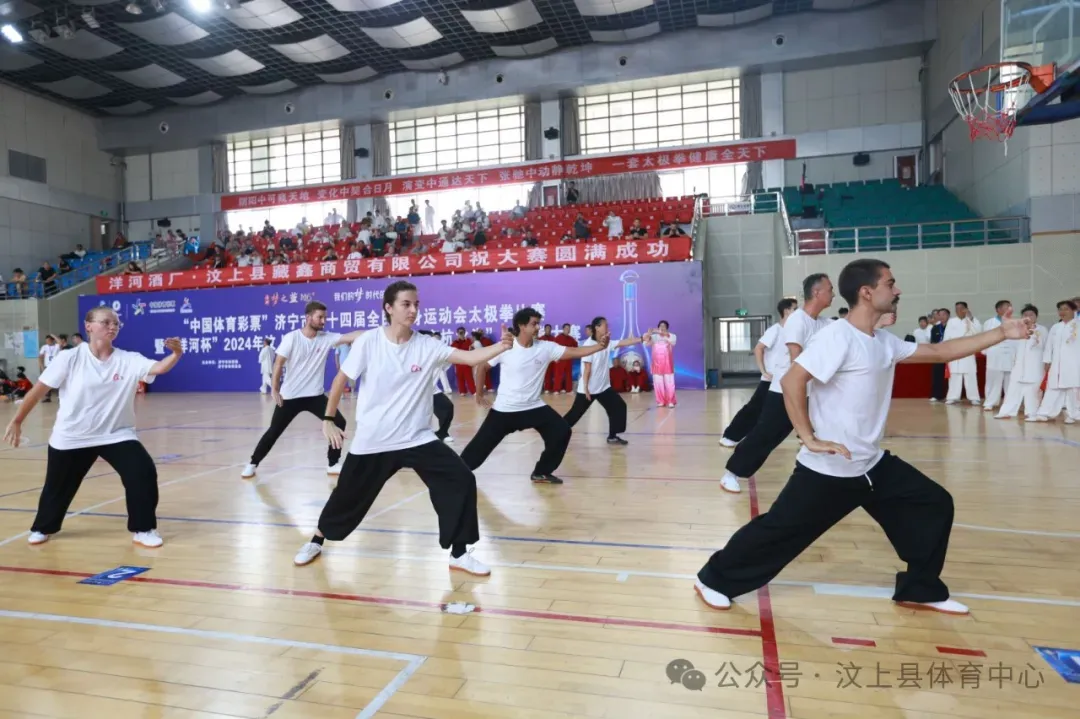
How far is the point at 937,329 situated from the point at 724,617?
38.6 feet

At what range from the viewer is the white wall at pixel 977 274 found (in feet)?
46.6

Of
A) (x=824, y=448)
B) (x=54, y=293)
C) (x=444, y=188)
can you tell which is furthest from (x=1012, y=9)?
(x=54, y=293)

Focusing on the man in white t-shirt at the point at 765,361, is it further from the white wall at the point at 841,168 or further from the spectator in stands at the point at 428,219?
the spectator in stands at the point at 428,219

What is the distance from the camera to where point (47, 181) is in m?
25.2

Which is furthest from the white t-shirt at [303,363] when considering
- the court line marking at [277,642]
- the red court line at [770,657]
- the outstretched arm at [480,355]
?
the red court line at [770,657]

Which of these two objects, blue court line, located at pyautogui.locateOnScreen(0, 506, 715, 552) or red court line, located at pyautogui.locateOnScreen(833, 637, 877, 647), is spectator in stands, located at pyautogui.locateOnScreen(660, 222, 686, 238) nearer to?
blue court line, located at pyautogui.locateOnScreen(0, 506, 715, 552)

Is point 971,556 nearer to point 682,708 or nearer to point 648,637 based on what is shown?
point 648,637

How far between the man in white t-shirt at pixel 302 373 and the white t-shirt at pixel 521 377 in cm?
171

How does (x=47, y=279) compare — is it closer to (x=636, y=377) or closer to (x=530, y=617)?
(x=636, y=377)

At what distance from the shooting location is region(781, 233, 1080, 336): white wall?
14.2 metres

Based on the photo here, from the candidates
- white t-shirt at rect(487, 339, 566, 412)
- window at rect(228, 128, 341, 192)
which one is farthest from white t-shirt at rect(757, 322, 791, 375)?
window at rect(228, 128, 341, 192)

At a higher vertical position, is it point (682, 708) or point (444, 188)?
point (444, 188)

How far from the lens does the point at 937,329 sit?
501 inches

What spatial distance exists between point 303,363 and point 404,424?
330 cm
